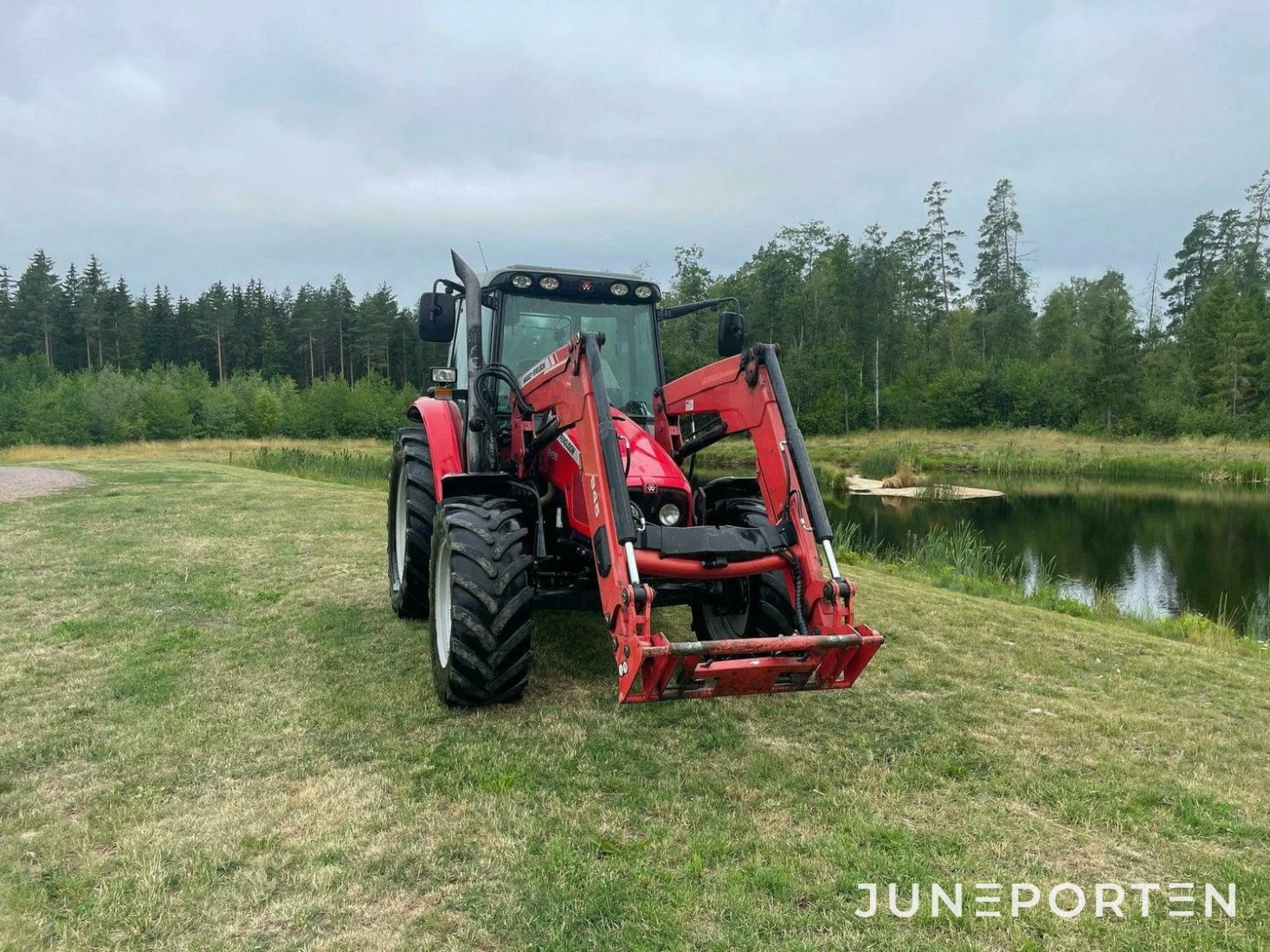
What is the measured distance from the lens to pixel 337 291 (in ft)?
247

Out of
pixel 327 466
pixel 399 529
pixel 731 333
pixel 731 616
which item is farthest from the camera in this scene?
pixel 327 466

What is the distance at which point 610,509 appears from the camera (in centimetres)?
396

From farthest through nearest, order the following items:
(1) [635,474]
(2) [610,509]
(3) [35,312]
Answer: (3) [35,312] → (1) [635,474] → (2) [610,509]

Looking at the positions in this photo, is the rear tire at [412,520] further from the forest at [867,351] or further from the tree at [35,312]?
the tree at [35,312]

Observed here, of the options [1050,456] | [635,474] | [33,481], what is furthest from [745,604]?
[1050,456]

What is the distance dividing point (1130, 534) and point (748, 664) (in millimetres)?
18046

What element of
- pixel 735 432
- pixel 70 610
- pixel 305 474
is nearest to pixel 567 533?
pixel 735 432

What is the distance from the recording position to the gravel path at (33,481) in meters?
15.6

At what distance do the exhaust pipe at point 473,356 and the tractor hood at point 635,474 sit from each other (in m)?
0.69

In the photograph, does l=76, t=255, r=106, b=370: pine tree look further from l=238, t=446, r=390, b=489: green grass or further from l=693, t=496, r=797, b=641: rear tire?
l=693, t=496, r=797, b=641: rear tire

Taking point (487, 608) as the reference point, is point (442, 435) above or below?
above

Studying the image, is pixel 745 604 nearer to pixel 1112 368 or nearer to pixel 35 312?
pixel 1112 368

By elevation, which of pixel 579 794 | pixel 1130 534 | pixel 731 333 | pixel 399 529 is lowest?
pixel 1130 534

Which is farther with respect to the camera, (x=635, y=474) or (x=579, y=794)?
(x=635, y=474)
